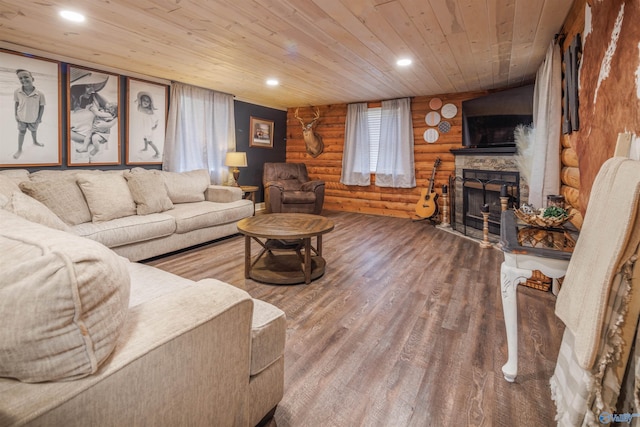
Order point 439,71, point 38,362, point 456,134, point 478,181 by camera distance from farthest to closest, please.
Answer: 1. point 456,134
2. point 478,181
3. point 439,71
4. point 38,362

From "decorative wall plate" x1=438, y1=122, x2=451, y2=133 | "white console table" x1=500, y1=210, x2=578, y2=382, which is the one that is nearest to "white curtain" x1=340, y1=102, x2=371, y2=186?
"decorative wall plate" x1=438, y1=122, x2=451, y2=133

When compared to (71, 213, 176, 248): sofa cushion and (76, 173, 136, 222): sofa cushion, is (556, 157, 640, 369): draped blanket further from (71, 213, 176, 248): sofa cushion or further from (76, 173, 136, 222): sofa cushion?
(76, 173, 136, 222): sofa cushion

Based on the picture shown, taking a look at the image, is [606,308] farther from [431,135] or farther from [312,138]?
[312,138]

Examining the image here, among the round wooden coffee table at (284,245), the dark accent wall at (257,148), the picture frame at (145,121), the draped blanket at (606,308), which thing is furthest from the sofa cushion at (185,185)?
the draped blanket at (606,308)

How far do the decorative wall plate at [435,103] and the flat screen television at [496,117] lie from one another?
0.66 metres

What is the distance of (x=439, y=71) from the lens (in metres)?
4.01

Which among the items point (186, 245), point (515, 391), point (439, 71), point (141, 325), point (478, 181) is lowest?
point (515, 391)

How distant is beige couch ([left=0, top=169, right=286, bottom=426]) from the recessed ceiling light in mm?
2127

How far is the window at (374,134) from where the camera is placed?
617 cm

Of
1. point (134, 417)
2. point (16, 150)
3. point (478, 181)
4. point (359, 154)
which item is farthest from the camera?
point (359, 154)

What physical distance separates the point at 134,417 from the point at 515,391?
1589mm

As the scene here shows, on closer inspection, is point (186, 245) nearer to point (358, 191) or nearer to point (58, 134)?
point (58, 134)

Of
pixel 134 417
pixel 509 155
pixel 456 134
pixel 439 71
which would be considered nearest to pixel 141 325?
pixel 134 417

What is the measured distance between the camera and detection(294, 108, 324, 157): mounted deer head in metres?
6.57
